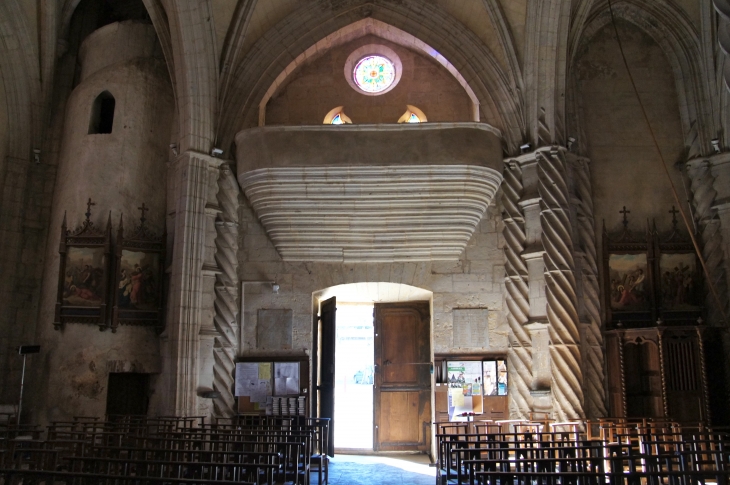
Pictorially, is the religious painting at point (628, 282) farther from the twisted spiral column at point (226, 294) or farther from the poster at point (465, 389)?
the twisted spiral column at point (226, 294)

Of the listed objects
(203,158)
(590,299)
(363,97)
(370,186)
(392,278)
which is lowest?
(590,299)

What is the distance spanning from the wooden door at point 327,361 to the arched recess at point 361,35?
3.87 metres

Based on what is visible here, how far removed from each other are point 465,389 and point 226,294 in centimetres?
456

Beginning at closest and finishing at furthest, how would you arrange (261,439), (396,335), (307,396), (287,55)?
(261,439)
(307,396)
(287,55)
(396,335)

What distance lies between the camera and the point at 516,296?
38.7 feet

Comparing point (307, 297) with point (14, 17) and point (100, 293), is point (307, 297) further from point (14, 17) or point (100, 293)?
point (14, 17)

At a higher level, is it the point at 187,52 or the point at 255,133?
the point at 187,52

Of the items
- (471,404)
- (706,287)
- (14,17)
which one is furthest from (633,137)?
(14,17)

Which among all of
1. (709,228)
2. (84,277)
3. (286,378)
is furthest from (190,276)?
(709,228)

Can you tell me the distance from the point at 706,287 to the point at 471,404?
4.62m

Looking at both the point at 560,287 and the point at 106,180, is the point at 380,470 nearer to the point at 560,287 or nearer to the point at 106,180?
the point at 560,287

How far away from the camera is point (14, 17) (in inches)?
497

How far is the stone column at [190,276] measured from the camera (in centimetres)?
1102

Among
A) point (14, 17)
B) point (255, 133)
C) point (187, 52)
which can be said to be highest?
point (14, 17)
